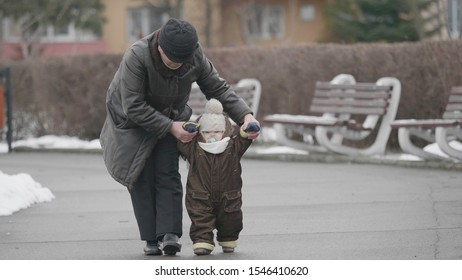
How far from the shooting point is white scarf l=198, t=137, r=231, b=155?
8562mm

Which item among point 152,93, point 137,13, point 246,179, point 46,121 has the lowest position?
point 137,13

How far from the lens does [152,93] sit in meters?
8.60

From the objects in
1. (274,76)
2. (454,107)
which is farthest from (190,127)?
(274,76)

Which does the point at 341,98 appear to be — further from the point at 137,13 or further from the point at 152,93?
the point at 137,13

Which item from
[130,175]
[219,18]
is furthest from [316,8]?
[130,175]

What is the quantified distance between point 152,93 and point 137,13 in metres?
47.0

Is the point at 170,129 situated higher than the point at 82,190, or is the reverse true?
the point at 170,129

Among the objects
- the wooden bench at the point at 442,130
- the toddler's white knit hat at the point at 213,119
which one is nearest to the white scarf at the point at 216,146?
the toddler's white knit hat at the point at 213,119

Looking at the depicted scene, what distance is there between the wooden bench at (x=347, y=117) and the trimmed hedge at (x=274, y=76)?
2.00ft

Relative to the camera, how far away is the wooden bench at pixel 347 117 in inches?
677

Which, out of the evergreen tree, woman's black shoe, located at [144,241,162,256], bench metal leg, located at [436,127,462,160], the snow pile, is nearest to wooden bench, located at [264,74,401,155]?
bench metal leg, located at [436,127,462,160]

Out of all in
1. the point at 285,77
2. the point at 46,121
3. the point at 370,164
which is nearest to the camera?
the point at 370,164

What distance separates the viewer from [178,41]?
812 cm

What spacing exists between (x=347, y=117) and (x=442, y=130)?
3351 millimetres
